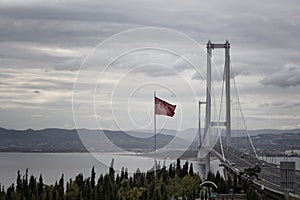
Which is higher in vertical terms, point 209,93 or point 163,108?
point 209,93

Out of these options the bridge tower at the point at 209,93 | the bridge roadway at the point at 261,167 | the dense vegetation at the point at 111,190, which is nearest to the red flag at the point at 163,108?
the dense vegetation at the point at 111,190

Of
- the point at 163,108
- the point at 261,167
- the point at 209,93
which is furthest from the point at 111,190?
the point at 209,93

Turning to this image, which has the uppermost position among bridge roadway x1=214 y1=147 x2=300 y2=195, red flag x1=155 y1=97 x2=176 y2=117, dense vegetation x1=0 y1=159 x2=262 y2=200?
Result: red flag x1=155 y1=97 x2=176 y2=117

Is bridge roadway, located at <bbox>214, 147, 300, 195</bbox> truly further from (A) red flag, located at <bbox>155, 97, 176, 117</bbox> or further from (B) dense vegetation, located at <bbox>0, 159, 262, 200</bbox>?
(A) red flag, located at <bbox>155, 97, 176, 117</bbox>

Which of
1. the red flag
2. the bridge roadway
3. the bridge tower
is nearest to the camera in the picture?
the red flag

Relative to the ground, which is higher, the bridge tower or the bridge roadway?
the bridge tower

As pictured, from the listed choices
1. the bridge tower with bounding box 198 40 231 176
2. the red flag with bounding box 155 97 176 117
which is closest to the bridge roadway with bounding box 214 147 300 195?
the bridge tower with bounding box 198 40 231 176

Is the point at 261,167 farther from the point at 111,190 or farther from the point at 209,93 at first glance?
the point at 111,190

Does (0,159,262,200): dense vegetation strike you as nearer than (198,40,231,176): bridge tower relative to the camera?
Yes

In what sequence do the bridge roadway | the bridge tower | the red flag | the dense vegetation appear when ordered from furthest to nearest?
the bridge tower < the bridge roadway < the dense vegetation < the red flag
